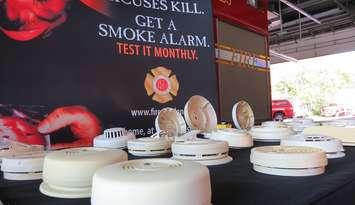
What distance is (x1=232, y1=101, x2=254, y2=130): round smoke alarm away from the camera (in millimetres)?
1749

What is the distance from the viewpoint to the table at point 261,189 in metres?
0.64

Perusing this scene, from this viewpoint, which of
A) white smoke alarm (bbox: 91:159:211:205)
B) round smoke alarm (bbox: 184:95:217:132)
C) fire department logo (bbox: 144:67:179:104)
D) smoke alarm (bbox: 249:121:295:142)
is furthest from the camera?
fire department logo (bbox: 144:67:179:104)

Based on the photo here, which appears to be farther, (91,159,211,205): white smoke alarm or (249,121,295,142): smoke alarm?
(249,121,295,142): smoke alarm

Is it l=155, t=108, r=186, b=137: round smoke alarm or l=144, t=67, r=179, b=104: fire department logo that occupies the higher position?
l=144, t=67, r=179, b=104: fire department logo

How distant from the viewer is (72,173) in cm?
64

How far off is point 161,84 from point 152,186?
6.54 feet

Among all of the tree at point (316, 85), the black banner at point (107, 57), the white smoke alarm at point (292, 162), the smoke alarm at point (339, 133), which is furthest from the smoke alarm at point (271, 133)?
the tree at point (316, 85)

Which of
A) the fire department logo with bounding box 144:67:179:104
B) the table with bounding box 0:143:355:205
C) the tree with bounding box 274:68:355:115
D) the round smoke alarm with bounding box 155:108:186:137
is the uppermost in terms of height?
the tree with bounding box 274:68:355:115

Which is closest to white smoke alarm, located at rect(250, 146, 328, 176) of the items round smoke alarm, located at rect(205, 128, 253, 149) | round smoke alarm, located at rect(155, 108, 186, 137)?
round smoke alarm, located at rect(205, 128, 253, 149)

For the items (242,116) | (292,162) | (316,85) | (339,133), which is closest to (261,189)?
(292,162)

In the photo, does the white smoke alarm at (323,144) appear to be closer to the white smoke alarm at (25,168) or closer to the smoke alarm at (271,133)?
the smoke alarm at (271,133)

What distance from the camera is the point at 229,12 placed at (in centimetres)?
313

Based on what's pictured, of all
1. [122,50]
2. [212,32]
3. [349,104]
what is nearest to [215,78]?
[212,32]

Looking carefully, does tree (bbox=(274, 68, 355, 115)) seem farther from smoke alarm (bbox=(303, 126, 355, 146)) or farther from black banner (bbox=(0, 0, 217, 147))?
smoke alarm (bbox=(303, 126, 355, 146))
